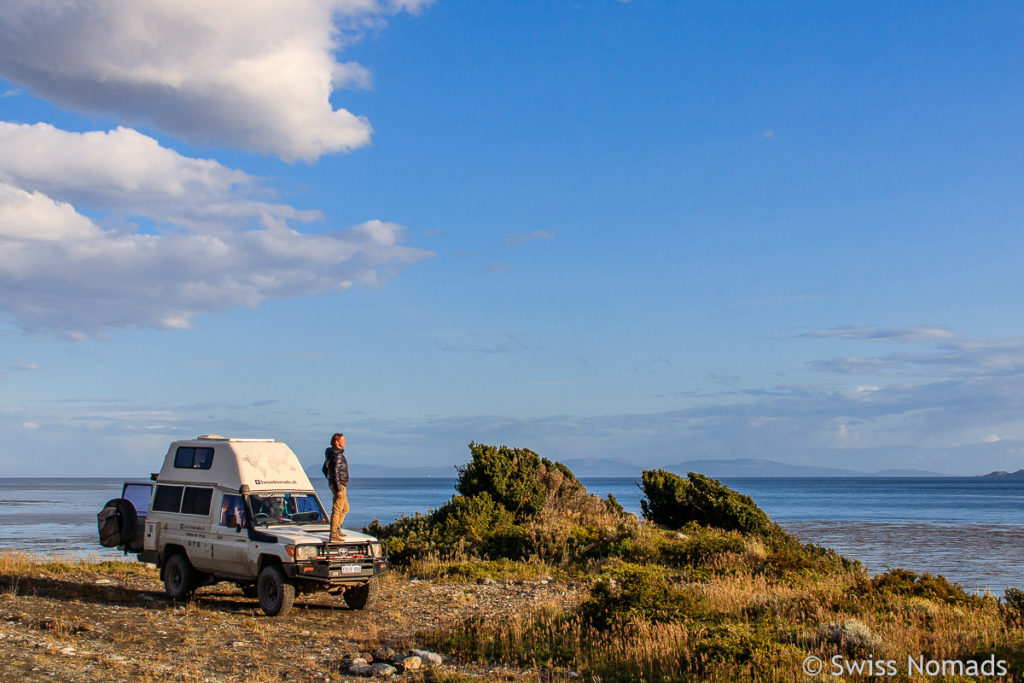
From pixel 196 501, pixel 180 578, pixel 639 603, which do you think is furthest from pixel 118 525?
pixel 639 603

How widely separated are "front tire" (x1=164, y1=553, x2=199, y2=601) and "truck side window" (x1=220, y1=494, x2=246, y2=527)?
1.33 meters

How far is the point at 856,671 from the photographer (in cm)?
892

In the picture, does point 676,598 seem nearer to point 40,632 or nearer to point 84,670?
point 84,670

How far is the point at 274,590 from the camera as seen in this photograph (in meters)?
12.8

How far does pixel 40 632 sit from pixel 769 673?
9.42m

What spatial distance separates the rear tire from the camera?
1377cm

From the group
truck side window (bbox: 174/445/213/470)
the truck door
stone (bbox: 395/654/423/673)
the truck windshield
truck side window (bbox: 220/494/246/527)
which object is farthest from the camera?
truck side window (bbox: 174/445/213/470)

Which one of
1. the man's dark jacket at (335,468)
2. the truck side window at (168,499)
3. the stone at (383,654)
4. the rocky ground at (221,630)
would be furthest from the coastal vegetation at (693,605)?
the truck side window at (168,499)

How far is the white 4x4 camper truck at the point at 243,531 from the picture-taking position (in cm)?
1267

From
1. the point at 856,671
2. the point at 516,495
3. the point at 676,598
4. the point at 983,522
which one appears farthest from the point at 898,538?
the point at 856,671

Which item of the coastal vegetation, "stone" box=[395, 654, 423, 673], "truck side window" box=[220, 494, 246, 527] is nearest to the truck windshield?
"truck side window" box=[220, 494, 246, 527]

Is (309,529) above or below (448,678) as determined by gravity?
above

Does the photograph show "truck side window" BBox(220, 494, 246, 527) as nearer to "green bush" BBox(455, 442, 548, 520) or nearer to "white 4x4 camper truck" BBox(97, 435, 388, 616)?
"white 4x4 camper truck" BBox(97, 435, 388, 616)

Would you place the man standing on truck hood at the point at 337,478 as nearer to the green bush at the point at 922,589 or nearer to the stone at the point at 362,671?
the stone at the point at 362,671
